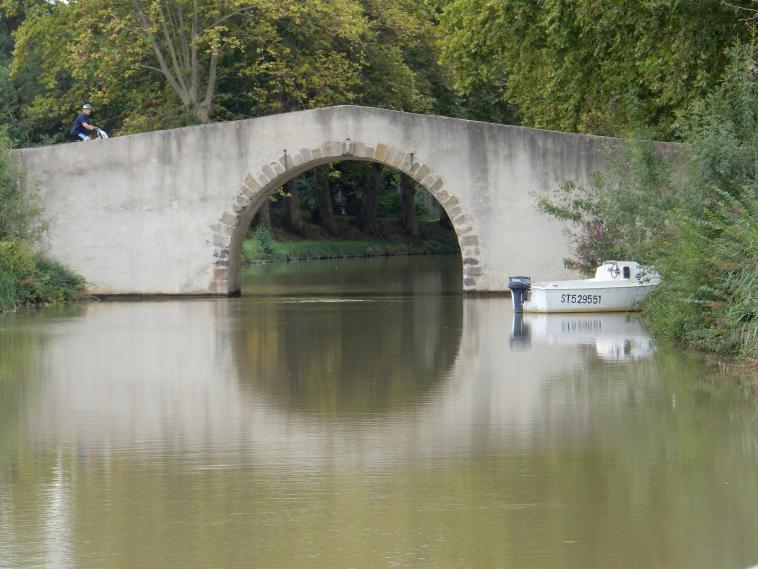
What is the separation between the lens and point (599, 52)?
22703mm

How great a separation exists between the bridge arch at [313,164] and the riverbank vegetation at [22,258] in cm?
282

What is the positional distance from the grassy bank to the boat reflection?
84.9 feet

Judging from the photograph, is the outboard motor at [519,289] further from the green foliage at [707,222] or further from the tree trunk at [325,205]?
the tree trunk at [325,205]

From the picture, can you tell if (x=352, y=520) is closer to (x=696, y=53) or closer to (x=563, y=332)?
(x=563, y=332)

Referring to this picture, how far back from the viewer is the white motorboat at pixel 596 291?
2086cm

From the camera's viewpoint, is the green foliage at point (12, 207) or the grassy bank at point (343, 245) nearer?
the green foliage at point (12, 207)

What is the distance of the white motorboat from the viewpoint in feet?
68.4

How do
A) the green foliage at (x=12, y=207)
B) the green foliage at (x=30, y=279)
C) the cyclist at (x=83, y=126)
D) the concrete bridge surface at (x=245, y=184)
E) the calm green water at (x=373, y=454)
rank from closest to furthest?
1. the calm green water at (x=373, y=454)
2. the green foliage at (x=30, y=279)
3. the green foliage at (x=12, y=207)
4. the concrete bridge surface at (x=245, y=184)
5. the cyclist at (x=83, y=126)

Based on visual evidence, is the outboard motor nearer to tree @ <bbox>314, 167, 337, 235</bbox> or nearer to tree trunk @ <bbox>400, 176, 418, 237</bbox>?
tree @ <bbox>314, 167, 337, 235</bbox>

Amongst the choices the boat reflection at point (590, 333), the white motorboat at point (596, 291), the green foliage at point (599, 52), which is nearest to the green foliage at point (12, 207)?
the green foliage at point (599, 52)

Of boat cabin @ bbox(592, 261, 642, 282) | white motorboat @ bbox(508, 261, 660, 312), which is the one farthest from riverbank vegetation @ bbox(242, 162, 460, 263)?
boat cabin @ bbox(592, 261, 642, 282)

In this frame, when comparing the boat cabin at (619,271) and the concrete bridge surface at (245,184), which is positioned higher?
the concrete bridge surface at (245,184)

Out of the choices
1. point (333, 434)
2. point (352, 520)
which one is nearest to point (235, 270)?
point (333, 434)

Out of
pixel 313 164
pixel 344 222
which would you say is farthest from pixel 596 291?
pixel 344 222
